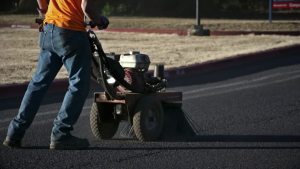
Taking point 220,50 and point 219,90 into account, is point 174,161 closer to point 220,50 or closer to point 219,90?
point 219,90

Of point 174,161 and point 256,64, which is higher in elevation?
point 174,161

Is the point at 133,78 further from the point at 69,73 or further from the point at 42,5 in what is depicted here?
the point at 42,5

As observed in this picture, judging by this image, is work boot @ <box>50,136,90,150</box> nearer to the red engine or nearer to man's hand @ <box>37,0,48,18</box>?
the red engine

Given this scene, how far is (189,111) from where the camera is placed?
24.6ft

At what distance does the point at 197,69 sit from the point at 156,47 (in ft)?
18.1

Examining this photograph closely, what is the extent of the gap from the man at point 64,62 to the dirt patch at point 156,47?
4.85 m

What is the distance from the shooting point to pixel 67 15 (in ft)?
15.6

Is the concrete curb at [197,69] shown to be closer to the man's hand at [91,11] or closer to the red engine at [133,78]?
the red engine at [133,78]

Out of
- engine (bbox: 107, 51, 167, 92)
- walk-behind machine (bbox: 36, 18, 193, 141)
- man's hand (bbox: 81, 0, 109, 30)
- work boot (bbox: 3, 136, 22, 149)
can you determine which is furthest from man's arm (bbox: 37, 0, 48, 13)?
work boot (bbox: 3, 136, 22, 149)

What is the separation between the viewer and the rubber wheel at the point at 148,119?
5.25m

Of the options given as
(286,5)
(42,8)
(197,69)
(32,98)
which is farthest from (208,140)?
(286,5)

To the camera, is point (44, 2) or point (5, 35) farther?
point (5, 35)

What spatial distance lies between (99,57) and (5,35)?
17.3 metres

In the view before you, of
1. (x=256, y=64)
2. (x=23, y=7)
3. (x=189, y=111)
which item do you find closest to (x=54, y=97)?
(x=189, y=111)
